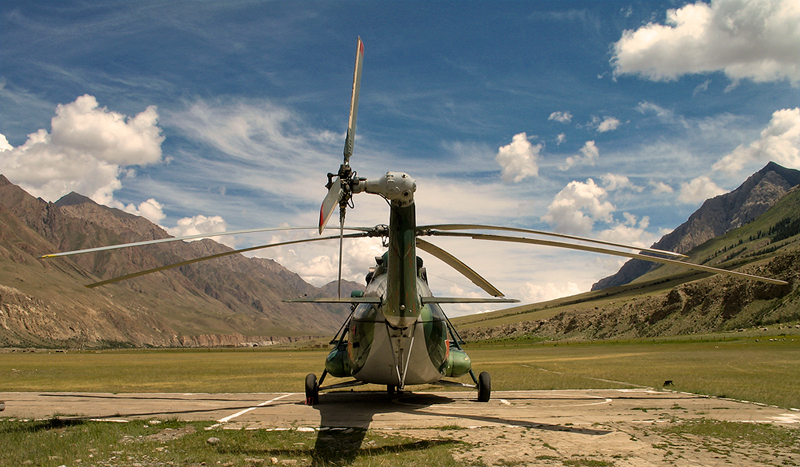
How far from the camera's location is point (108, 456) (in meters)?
9.01

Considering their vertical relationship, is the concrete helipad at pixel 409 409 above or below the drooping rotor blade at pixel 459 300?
below

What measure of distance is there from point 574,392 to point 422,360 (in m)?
8.23

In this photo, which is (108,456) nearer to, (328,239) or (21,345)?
(328,239)

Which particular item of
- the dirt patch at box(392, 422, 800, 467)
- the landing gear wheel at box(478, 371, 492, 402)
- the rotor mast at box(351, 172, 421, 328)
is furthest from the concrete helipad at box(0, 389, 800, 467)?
the rotor mast at box(351, 172, 421, 328)

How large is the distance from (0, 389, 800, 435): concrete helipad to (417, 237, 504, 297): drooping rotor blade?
359 centimetres

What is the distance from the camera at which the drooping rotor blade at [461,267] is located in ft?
47.7

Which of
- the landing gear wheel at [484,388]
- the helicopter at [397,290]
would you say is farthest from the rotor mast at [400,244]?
the landing gear wheel at [484,388]

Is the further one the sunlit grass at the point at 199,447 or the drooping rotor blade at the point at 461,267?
the drooping rotor blade at the point at 461,267

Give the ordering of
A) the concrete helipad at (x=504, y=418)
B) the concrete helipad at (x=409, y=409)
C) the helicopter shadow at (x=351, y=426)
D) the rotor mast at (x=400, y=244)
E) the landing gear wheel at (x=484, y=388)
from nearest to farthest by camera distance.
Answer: the concrete helipad at (x=504, y=418)
the rotor mast at (x=400, y=244)
the helicopter shadow at (x=351, y=426)
the concrete helipad at (x=409, y=409)
the landing gear wheel at (x=484, y=388)

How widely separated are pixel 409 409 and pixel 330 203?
29.4 ft

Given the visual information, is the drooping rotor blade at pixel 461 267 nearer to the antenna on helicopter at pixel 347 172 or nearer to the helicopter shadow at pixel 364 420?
the helicopter shadow at pixel 364 420

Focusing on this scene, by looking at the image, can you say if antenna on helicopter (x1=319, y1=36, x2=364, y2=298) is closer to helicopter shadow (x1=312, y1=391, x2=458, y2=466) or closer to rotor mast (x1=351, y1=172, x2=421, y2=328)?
rotor mast (x1=351, y1=172, x2=421, y2=328)

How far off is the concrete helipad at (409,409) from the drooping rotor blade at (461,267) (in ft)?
11.8

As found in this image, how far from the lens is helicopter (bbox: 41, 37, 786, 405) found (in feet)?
29.9
